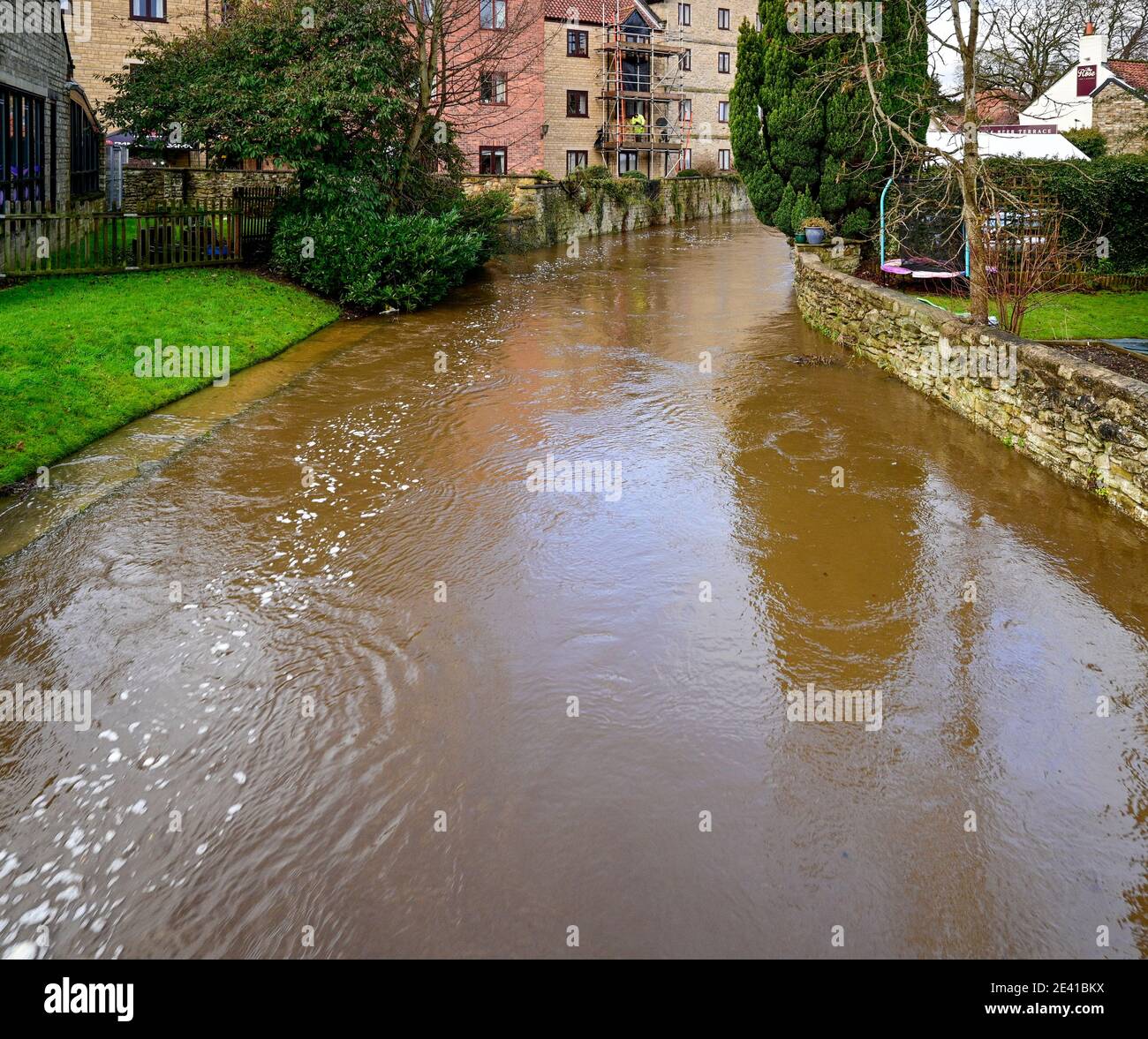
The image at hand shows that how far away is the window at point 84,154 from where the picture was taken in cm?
2334

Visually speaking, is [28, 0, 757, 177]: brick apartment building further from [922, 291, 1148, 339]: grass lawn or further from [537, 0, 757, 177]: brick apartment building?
[922, 291, 1148, 339]: grass lawn

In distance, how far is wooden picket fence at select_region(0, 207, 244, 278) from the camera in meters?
15.2

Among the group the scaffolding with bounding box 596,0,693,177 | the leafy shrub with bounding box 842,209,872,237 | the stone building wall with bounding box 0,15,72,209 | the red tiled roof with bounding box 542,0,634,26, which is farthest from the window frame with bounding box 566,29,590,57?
the leafy shrub with bounding box 842,209,872,237

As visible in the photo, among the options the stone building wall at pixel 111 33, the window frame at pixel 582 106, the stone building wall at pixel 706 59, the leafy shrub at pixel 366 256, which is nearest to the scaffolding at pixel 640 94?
the stone building wall at pixel 706 59

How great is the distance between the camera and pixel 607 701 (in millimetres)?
5223

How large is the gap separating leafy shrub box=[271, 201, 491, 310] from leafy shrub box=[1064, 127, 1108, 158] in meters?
21.5

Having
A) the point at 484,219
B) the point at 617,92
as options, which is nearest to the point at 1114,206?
the point at 484,219

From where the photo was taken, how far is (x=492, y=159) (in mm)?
44969

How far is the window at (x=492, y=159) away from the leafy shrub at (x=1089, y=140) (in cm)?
2386

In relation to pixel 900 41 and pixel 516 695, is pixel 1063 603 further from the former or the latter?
pixel 900 41

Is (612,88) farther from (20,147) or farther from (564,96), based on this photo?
(20,147)

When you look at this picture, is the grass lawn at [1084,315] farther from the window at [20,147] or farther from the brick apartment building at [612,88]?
the brick apartment building at [612,88]

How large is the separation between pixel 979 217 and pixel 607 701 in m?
8.84

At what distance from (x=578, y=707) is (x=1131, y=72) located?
39.8 meters
